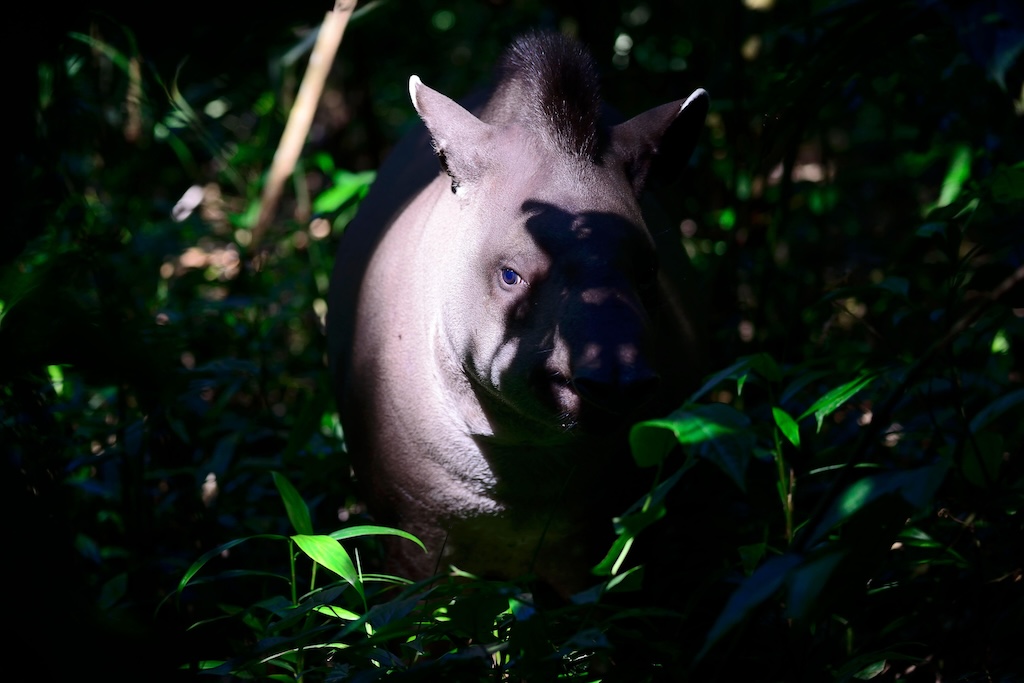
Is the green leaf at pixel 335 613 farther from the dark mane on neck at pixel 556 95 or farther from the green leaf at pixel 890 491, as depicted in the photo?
the dark mane on neck at pixel 556 95

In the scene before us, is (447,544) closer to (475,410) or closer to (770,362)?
(475,410)

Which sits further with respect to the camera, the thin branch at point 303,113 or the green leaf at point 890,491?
the thin branch at point 303,113

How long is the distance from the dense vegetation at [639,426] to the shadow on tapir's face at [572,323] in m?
0.19

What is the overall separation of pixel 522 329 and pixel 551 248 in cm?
19

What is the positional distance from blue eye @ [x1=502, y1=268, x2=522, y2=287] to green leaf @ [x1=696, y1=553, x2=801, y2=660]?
1.01 metres

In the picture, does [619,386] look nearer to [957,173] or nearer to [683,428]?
[683,428]

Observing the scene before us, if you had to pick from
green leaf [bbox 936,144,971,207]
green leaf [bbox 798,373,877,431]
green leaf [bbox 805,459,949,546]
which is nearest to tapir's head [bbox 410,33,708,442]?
green leaf [bbox 798,373,877,431]

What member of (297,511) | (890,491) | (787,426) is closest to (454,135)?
(297,511)

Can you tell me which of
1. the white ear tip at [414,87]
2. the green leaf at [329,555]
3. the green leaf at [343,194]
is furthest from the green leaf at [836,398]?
the green leaf at [343,194]

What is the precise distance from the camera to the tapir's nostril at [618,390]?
1813mm

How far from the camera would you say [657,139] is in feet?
7.91

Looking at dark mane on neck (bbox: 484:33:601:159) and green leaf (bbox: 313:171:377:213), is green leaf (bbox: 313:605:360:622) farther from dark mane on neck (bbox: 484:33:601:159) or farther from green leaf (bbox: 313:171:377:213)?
green leaf (bbox: 313:171:377:213)

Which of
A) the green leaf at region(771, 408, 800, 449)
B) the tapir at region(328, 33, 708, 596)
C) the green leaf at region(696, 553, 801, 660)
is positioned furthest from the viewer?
the tapir at region(328, 33, 708, 596)

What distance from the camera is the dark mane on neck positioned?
7.54ft
